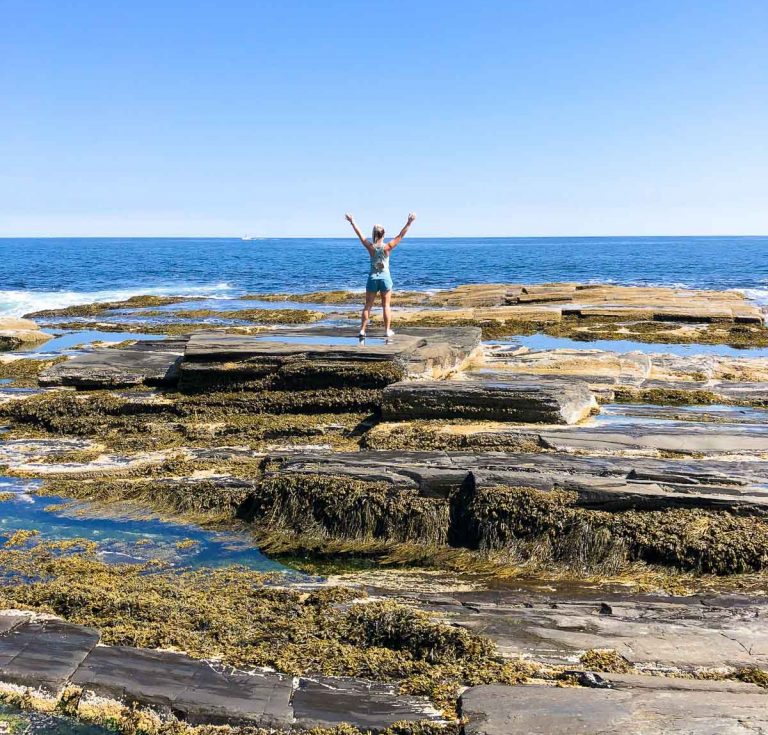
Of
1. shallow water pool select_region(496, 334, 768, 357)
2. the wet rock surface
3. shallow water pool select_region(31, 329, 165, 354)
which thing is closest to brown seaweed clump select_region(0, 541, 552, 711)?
shallow water pool select_region(496, 334, 768, 357)

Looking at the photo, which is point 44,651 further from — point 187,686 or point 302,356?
point 302,356

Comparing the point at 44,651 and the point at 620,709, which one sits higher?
the point at 620,709

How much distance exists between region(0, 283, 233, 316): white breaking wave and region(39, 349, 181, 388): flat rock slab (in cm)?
1985

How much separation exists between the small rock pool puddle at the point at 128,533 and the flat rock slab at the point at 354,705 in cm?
234

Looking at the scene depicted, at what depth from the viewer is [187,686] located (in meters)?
5.08

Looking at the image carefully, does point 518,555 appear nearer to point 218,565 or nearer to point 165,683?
point 218,565

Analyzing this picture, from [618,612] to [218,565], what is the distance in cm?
363

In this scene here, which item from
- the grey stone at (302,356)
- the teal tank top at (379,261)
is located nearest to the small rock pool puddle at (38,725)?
the grey stone at (302,356)

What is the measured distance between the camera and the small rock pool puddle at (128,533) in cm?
758

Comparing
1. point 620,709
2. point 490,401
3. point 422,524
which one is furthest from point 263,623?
point 490,401

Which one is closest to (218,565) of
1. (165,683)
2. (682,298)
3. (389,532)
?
(389,532)

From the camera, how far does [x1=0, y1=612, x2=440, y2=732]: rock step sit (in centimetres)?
479

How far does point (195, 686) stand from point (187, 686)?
52 millimetres

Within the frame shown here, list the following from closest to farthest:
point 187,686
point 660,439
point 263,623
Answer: point 187,686 → point 263,623 → point 660,439
